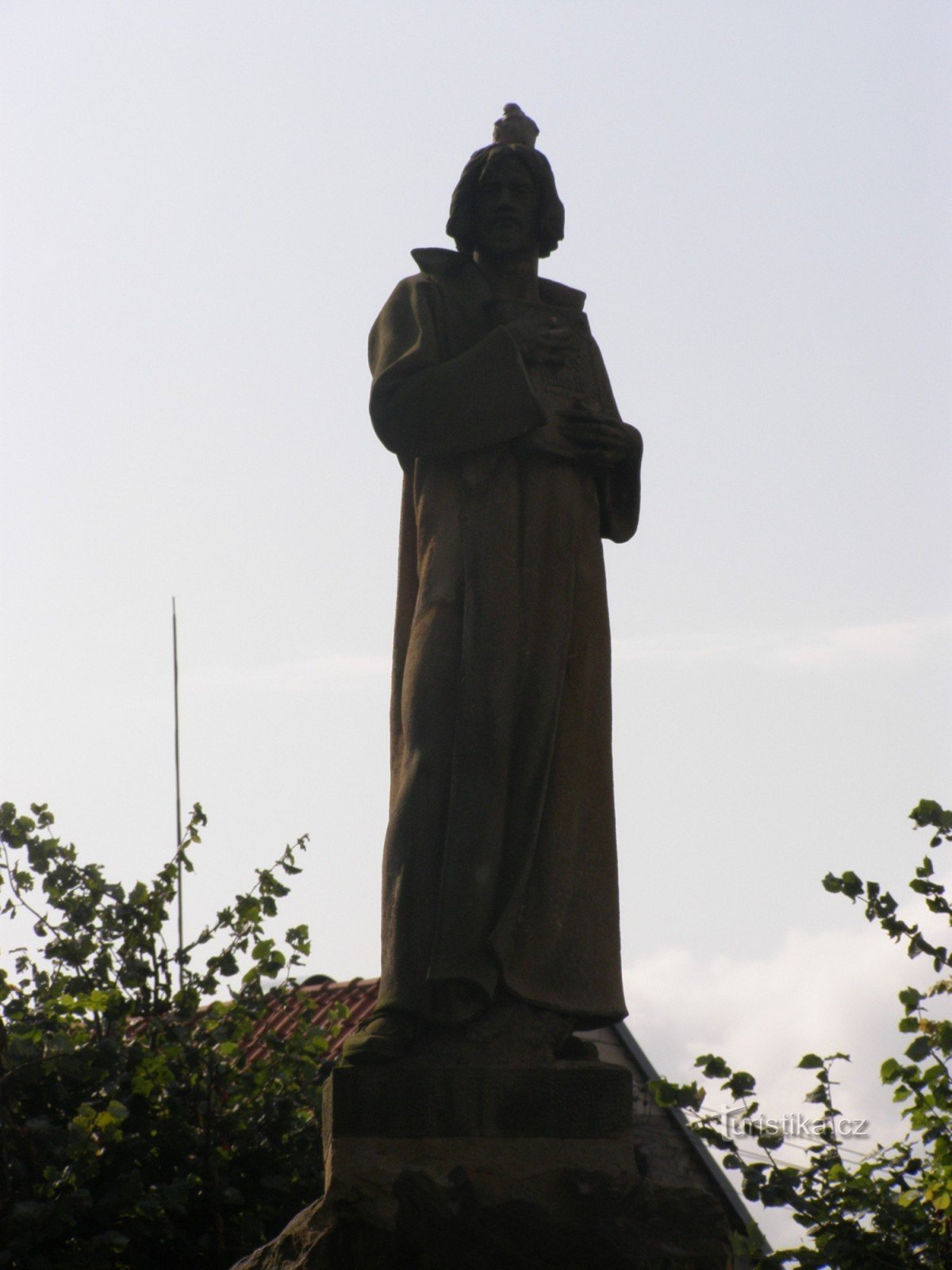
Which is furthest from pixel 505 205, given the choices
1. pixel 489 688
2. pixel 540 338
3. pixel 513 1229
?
pixel 513 1229

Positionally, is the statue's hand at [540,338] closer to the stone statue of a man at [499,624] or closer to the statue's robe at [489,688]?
the stone statue of a man at [499,624]

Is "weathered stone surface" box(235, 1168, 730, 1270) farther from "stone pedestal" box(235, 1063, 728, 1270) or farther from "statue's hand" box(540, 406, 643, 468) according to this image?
"statue's hand" box(540, 406, 643, 468)

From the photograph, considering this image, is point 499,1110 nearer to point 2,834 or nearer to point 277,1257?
point 277,1257

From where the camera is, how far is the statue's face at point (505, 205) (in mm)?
6531

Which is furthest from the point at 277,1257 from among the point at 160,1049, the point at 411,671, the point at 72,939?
the point at 72,939

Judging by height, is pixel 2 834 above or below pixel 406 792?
above

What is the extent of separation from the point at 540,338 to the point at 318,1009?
4928mm

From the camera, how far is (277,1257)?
5.27m

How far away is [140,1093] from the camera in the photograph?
7.48 m

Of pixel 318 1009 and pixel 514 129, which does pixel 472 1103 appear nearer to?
pixel 514 129

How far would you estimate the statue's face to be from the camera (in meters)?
6.53

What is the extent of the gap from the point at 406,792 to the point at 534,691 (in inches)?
19.2

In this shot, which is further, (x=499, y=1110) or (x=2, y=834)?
(x=2, y=834)

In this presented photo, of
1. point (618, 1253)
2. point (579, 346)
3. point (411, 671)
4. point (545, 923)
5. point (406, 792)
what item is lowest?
point (618, 1253)
